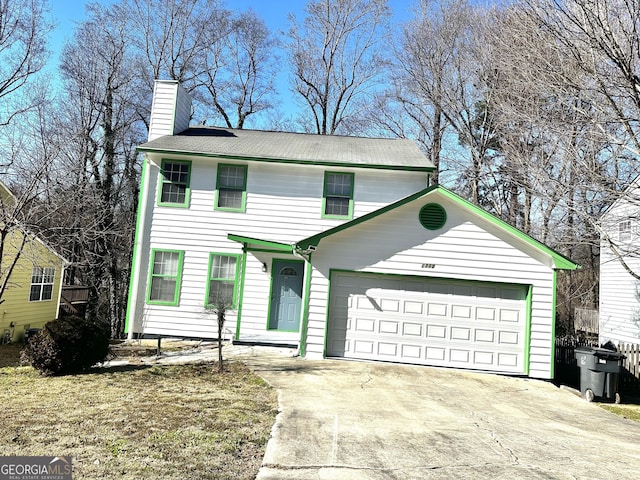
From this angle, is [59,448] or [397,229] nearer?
[59,448]

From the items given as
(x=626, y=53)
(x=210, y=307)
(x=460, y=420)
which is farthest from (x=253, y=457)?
(x=626, y=53)

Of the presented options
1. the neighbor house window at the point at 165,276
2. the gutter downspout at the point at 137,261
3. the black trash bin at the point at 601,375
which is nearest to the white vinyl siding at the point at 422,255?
the black trash bin at the point at 601,375

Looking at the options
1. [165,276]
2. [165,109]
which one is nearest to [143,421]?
[165,276]

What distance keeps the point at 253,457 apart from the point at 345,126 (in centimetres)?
2557

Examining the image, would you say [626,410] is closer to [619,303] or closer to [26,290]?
[619,303]

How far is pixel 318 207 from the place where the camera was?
13.6 metres

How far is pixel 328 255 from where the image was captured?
443 inches

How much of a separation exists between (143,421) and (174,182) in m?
9.11

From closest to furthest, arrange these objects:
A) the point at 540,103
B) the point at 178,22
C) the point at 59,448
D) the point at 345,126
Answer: the point at 59,448, the point at 540,103, the point at 178,22, the point at 345,126

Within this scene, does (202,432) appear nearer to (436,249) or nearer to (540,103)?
(436,249)

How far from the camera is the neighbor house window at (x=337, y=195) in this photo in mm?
13609

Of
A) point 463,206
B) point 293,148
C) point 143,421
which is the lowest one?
point 143,421

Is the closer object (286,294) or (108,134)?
(286,294)

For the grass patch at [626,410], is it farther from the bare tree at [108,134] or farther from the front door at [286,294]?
the bare tree at [108,134]
